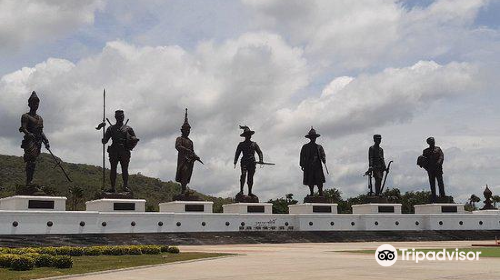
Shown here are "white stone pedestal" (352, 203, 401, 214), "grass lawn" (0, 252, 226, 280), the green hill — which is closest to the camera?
"grass lawn" (0, 252, 226, 280)

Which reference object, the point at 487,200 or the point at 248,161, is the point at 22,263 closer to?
the point at 248,161

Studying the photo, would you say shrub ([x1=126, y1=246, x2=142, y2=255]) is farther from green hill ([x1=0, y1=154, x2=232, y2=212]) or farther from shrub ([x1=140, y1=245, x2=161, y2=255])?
green hill ([x1=0, y1=154, x2=232, y2=212])

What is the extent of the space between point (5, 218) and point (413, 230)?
82.2ft

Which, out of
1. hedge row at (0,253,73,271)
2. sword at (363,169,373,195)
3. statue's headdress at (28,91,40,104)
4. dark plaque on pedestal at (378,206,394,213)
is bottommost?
hedge row at (0,253,73,271)

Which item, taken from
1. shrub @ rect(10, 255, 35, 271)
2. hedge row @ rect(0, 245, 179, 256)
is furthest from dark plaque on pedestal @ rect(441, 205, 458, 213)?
shrub @ rect(10, 255, 35, 271)

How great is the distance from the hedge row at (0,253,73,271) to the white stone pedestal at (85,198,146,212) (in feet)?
51.9

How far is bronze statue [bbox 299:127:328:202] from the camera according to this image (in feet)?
121

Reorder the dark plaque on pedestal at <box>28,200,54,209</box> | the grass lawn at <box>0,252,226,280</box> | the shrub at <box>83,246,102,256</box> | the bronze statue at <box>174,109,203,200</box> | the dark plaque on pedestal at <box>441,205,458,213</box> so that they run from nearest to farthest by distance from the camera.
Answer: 1. the grass lawn at <box>0,252,226,280</box>
2. the shrub at <box>83,246,102,256</box>
3. the dark plaque on pedestal at <box>28,200,54,209</box>
4. the bronze statue at <box>174,109,203,200</box>
5. the dark plaque on pedestal at <box>441,205,458,213</box>

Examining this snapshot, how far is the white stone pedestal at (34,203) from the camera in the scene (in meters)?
28.0

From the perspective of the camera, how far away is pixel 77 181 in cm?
9850

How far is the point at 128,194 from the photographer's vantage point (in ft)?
104

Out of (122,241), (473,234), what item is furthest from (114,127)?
(473,234)

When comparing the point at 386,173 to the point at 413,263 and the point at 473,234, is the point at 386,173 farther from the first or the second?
the point at 413,263

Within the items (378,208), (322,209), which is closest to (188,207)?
(322,209)
